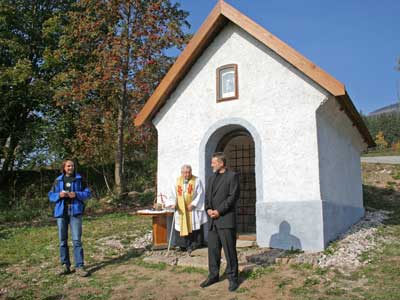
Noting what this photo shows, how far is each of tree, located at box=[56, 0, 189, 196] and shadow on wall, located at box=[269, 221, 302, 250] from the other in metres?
8.72

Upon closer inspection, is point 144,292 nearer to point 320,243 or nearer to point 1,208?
point 320,243

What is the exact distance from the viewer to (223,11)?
8242 mm

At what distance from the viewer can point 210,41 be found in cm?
873

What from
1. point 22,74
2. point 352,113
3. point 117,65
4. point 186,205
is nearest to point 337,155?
point 352,113

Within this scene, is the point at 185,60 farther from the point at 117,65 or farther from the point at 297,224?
the point at 117,65

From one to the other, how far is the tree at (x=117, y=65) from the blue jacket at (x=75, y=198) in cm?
827

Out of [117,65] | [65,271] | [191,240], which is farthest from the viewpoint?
[117,65]

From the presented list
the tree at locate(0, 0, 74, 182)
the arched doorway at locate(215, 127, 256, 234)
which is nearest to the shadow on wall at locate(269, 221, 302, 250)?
the arched doorway at locate(215, 127, 256, 234)

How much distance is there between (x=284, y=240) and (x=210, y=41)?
14.9 ft

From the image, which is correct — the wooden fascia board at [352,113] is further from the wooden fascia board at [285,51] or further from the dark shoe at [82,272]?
the dark shoe at [82,272]

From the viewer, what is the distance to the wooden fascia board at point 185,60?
8375 mm

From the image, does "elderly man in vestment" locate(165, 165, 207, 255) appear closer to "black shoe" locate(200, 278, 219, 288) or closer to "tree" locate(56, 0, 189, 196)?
"black shoe" locate(200, 278, 219, 288)

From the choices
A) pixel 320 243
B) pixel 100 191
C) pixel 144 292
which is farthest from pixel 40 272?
pixel 100 191

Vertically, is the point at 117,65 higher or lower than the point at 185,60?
higher
